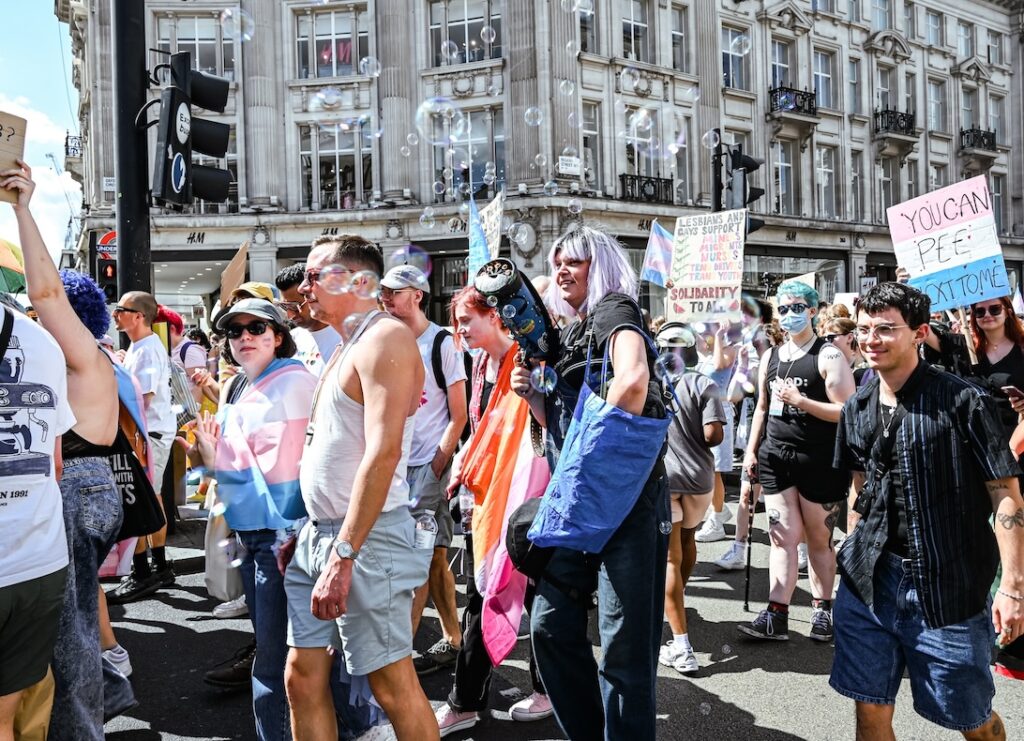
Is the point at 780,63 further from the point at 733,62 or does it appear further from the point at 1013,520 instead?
the point at 1013,520

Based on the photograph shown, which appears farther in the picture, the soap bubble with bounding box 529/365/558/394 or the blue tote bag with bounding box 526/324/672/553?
the soap bubble with bounding box 529/365/558/394

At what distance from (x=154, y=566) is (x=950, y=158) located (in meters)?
35.2

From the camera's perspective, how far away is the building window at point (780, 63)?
92.0 ft

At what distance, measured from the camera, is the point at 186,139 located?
232 inches

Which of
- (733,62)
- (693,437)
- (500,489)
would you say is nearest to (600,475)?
(500,489)

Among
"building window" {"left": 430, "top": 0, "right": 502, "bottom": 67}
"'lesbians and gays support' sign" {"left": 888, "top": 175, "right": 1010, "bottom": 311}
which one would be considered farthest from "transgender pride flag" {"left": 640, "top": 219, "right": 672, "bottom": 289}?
"building window" {"left": 430, "top": 0, "right": 502, "bottom": 67}

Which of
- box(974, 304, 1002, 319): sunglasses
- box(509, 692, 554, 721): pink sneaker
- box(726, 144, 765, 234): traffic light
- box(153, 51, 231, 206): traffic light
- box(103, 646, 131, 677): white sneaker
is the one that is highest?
box(726, 144, 765, 234): traffic light

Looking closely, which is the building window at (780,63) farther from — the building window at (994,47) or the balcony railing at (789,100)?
the building window at (994,47)

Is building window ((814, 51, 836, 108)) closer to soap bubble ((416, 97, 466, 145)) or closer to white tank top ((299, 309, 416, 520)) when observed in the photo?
soap bubble ((416, 97, 466, 145))

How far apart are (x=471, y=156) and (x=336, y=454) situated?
71.9 feet

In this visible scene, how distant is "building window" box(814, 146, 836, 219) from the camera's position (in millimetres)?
28906

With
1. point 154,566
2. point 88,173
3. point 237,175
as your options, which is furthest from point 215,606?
point 88,173

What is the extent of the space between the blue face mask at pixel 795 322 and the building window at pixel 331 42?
21410 millimetres

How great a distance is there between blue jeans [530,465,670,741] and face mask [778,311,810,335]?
252cm
